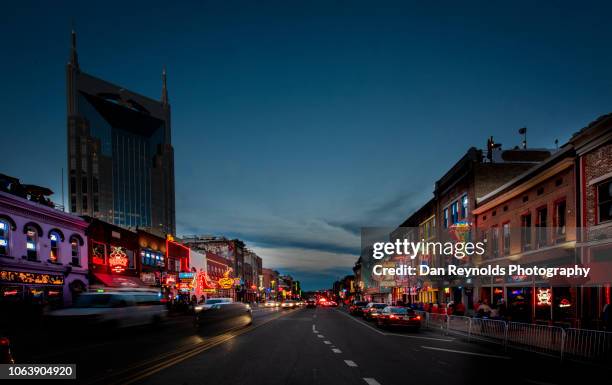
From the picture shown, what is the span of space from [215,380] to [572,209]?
20.2 meters

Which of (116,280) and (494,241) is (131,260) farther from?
(494,241)

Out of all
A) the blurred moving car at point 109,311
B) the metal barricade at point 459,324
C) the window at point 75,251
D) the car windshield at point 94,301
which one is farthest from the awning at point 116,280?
the metal barricade at point 459,324

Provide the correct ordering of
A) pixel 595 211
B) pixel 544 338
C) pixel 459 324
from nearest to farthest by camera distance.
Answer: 1. pixel 544 338
2. pixel 595 211
3. pixel 459 324

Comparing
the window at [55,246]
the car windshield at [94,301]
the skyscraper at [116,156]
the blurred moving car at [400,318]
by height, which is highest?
the skyscraper at [116,156]

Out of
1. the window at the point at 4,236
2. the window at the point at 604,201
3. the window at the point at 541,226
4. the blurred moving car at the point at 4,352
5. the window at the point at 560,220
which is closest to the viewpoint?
the blurred moving car at the point at 4,352

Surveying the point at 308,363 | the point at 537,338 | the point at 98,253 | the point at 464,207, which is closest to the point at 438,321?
the point at 537,338

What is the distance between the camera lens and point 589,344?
13969mm

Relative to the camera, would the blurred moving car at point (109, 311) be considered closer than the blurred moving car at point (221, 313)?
Yes

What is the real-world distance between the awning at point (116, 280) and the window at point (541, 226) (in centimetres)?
3340

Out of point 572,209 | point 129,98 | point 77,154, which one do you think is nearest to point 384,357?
point 572,209

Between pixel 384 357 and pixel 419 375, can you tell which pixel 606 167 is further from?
pixel 419 375

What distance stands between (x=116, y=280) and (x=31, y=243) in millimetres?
10732

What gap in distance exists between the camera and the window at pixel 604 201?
68.8 ft

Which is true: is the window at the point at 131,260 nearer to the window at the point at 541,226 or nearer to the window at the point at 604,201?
the window at the point at 541,226
